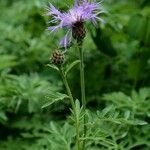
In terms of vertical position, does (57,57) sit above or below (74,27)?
below

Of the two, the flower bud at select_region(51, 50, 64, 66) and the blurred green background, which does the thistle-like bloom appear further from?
the blurred green background

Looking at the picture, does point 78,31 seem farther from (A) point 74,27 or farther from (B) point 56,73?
(B) point 56,73

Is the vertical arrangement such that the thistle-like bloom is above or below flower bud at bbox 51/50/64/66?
above

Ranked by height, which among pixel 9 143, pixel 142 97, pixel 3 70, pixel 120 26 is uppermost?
pixel 120 26

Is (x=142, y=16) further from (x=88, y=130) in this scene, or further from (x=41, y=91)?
(x=88, y=130)

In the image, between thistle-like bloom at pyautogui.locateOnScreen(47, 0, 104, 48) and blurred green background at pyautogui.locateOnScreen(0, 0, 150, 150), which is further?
blurred green background at pyautogui.locateOnScreen(0, 0, 150, 150)

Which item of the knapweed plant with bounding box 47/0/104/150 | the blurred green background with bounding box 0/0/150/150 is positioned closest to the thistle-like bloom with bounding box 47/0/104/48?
the knapweed plant with bounding box 47/0/104/150

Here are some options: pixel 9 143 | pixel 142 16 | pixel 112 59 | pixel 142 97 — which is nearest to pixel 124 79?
pixel 112 59

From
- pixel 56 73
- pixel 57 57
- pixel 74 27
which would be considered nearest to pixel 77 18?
pixel 74 27
